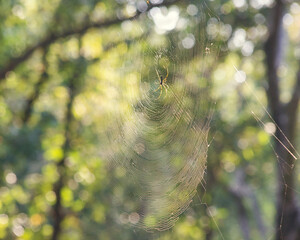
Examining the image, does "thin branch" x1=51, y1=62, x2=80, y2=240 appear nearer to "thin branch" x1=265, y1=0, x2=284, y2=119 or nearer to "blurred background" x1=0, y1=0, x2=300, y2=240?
"blurred background" x1=0, y1=0, x2=300, y2=240

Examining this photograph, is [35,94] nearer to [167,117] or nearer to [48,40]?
[48,40]

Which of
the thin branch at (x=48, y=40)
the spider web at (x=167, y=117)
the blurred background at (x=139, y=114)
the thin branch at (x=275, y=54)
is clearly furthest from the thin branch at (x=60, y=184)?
the thin branch at (x=275, y=54)

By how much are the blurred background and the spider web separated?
0.02m

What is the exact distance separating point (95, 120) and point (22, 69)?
1800mm

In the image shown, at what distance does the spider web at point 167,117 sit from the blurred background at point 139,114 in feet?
0.07

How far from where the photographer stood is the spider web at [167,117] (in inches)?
127

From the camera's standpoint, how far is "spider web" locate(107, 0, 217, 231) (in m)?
3.21

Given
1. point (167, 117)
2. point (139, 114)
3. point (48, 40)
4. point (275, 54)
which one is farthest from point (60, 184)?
point (167, 117)

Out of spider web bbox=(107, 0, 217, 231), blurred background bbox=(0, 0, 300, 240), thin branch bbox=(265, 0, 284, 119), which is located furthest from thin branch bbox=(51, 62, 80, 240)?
thin branch bbox=(265, 0, 284, 119)

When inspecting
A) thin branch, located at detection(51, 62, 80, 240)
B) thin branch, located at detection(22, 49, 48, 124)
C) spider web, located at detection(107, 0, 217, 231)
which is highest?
spider web, located at detection(107, 0, 217, 231)

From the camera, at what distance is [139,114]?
3.97m

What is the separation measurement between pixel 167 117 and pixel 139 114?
21.8 inches

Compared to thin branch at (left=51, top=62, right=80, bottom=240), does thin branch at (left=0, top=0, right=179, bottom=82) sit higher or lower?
higher

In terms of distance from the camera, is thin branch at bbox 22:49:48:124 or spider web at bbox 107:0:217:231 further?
thin branch at bbox 22:49:48:124
